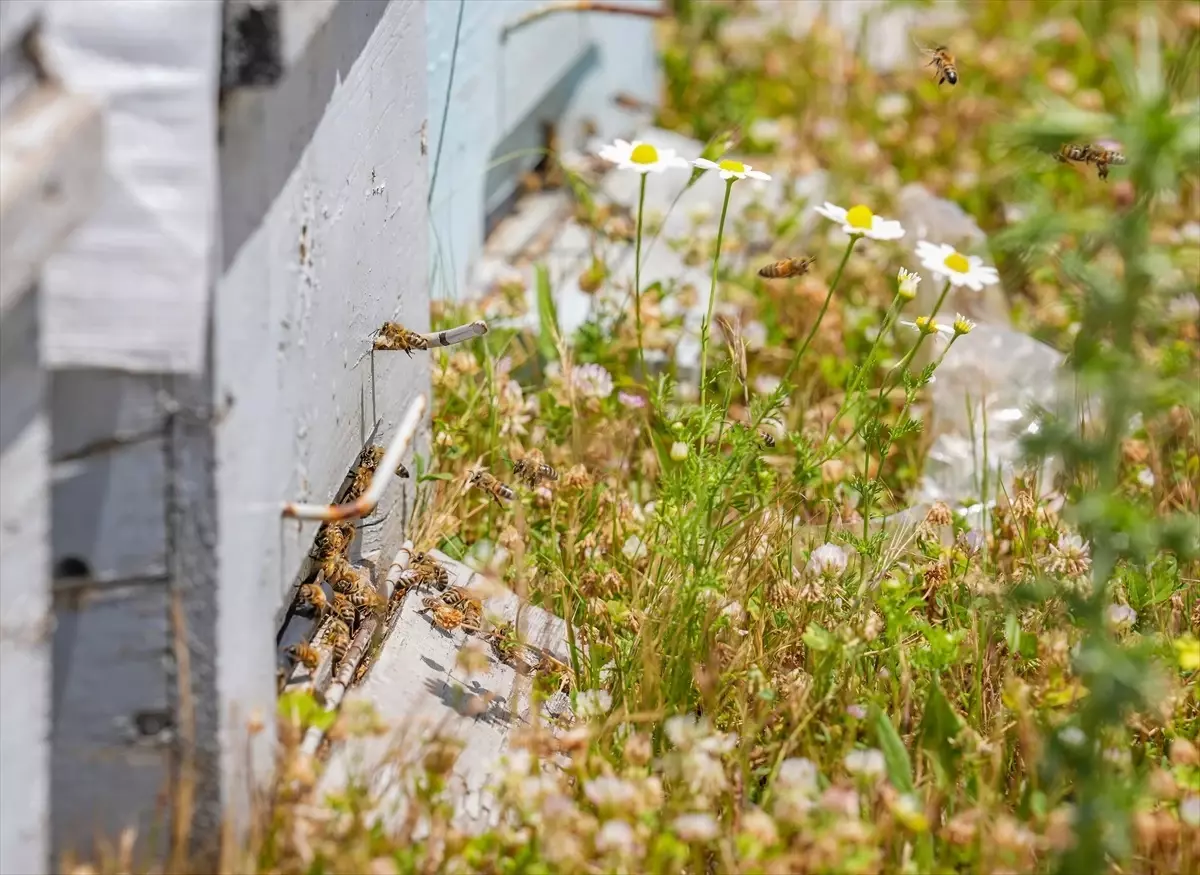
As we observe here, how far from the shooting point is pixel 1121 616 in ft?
7.68

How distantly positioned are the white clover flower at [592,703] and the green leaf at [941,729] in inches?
16.9

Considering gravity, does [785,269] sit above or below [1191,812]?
above

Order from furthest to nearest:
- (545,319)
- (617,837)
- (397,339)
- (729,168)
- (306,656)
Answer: (545,319), (729,168), (397,339), (306,656), (617,837)

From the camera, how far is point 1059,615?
7.66 feet

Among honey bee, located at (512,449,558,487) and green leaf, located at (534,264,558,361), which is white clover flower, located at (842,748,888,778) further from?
green leaf, located at (534,264,558,361)

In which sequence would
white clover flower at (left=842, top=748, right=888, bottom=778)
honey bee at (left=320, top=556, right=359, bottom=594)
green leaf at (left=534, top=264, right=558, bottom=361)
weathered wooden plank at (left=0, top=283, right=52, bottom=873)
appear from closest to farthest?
weathered wooden plank at (left=0, top=283, right=52, bottom=873) < white clover flower at (left=842, top=748, right=888, bottom=778) < honey bee at (left=320, top=556, right=359, bottom=594) < green leaf at (left=534, top=264, right=558, bottom=361)

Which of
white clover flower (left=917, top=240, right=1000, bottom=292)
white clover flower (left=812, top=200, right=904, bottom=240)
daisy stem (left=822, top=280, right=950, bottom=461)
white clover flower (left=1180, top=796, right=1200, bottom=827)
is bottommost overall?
white clover flower (left=1180, top=796, right=1200, bottom=827)

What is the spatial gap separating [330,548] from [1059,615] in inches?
41.7

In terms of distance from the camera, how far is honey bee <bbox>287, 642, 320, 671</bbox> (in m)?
2.04

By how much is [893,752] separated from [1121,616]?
20.0 inches

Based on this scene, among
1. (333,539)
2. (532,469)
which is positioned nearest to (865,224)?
(532,469)

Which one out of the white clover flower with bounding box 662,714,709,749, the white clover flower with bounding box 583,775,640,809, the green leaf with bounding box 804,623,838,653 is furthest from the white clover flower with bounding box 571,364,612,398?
the white clover flower with bounding box 583,775,640,809

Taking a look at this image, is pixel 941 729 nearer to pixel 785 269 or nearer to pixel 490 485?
pixel 490 485

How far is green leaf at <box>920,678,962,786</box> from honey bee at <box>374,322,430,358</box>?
86cm
